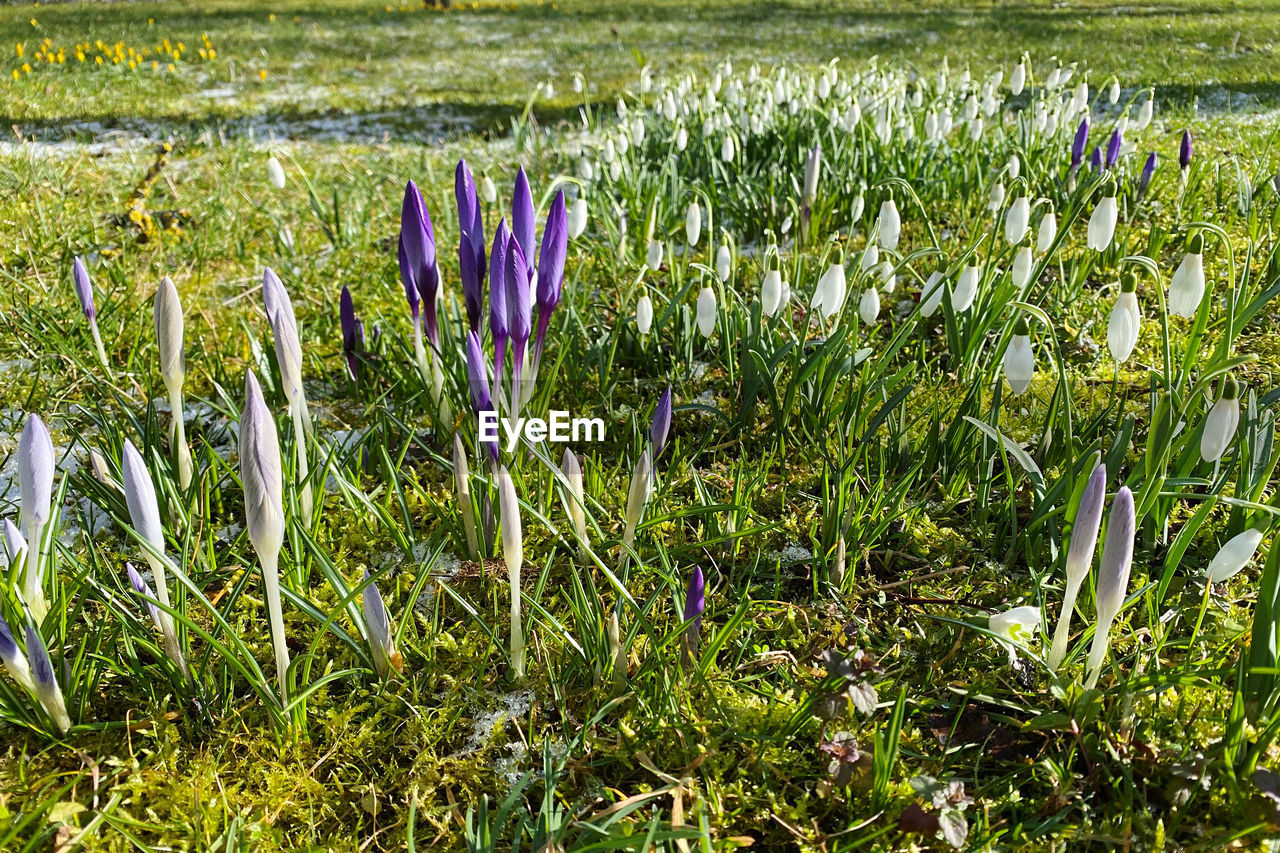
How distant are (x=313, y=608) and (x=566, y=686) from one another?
489 mm

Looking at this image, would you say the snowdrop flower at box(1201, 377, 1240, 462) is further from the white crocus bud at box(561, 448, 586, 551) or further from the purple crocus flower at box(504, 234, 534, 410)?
the purple crocus flower at box(504, 234, 534, 410)

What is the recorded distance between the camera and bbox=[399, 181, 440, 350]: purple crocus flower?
173 centimetres

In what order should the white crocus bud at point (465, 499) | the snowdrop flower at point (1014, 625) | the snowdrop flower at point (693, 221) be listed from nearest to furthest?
the snowdrop flower at point (1014, 625), the white crocus bud at point (465, 499), the snowdrop flower at point (693, 221)

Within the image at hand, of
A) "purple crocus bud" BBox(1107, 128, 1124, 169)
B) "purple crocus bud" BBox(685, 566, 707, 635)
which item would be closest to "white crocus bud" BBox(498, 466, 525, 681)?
"purple crocus bud" BBox(685, 566, 707, 635)

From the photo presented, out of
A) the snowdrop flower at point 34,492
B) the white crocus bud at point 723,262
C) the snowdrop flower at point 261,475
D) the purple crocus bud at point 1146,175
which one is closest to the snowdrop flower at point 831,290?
the white crocus bud at point 723,262

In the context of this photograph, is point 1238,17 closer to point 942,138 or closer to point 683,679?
point 942,138

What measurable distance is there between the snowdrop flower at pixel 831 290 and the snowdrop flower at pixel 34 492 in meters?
1.63

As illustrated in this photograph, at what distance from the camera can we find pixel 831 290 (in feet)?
6.88

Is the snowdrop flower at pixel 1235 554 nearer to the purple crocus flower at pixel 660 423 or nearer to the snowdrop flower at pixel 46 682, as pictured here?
the purple crocus flower at pixel 660 423

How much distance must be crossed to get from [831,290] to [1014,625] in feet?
3.15

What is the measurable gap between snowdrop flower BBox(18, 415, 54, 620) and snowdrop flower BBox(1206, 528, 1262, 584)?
6.15 feet

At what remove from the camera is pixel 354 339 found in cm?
240

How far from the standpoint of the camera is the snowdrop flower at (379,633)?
1438mm

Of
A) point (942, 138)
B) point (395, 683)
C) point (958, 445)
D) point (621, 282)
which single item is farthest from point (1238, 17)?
point (395, 683)
